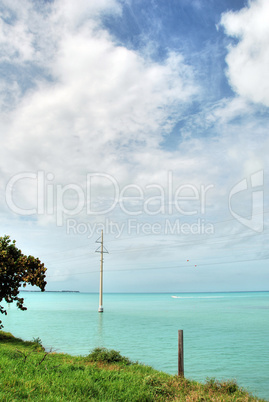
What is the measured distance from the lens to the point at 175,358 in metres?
26.0

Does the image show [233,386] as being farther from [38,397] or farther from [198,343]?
[198,343]

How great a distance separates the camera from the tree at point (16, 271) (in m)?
23.8

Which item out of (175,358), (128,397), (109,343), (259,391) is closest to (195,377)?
(259,391)

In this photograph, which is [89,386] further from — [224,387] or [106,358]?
[106,358]

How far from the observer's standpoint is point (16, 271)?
78.9ft

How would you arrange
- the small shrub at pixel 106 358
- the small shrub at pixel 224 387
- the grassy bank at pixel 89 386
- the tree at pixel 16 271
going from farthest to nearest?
the tree at pixel 16 271
the small shrub at pixel 106 358
the small shrub at pixel 224 387
the grassy bank at pixel 89 386

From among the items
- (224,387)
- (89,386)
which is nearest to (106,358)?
(224,387)

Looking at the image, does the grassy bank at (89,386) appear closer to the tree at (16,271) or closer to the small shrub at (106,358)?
the small shrub at (106,358)

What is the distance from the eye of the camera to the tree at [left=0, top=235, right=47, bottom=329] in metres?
23.8

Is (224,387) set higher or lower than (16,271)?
lower

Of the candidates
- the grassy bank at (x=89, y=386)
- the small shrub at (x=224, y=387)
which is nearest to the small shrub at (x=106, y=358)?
the grassy bank at (x=89, y=386)

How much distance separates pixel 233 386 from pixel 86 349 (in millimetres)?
18551

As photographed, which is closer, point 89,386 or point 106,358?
point 89,386

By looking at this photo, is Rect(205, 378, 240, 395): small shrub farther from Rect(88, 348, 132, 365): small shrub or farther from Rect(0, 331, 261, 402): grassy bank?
Rect(88, 348, 132, 365): small shrub
